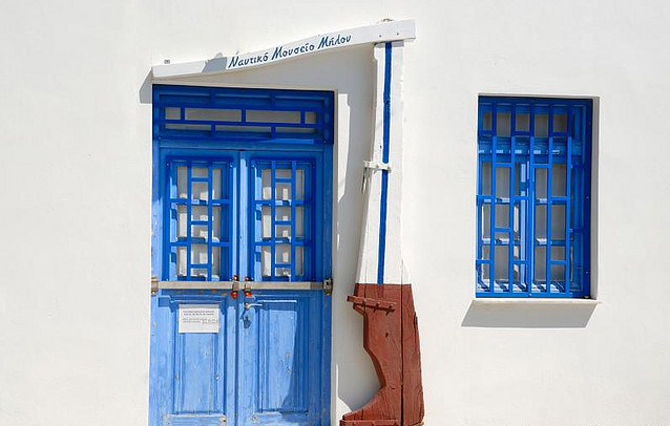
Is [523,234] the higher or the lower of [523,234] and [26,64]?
the lower

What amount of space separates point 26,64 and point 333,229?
2.49 meters

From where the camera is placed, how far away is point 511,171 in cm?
636

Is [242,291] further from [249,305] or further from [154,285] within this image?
[154,285]

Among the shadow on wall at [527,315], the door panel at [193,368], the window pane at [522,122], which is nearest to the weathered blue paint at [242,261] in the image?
the door panel at [193,368]

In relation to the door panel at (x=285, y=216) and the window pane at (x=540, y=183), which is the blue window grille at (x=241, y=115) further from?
the window pane at (x=540, y=183)

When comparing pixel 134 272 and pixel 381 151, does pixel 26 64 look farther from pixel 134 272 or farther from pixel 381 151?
pixel 381 151

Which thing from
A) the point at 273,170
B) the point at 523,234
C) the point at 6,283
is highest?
the point at 273,170

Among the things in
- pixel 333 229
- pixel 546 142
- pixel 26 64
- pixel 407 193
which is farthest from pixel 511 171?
pixel 26 64

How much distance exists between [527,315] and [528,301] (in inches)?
5.1

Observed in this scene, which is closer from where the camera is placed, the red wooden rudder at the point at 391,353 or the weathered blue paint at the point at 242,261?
the red wooden rudder at the point at 391,353

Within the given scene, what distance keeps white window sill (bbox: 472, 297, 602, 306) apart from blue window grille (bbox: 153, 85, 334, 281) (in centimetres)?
122

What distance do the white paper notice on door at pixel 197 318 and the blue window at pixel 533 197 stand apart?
2.04 meters

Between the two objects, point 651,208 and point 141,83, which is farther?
point 651,208

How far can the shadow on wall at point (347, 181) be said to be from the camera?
607cm
